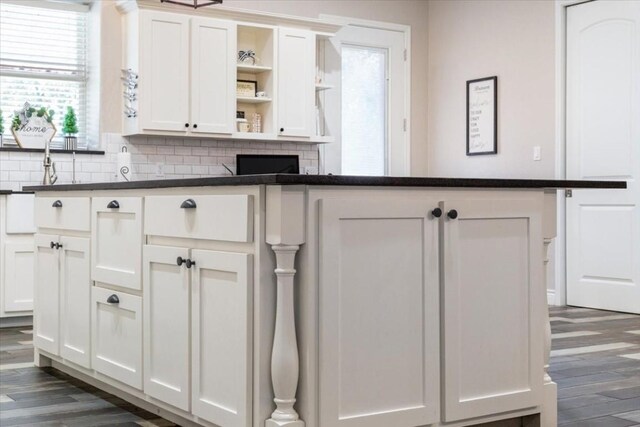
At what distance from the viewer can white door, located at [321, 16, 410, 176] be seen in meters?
7.05

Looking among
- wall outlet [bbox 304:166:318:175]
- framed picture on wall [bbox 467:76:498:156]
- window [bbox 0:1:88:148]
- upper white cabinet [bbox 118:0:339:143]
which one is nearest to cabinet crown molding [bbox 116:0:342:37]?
upper white cabinet [bbox 118:0:339:143]

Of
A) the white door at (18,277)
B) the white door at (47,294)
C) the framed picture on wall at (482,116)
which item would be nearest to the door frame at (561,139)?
the framed picture on wall at (482,116)

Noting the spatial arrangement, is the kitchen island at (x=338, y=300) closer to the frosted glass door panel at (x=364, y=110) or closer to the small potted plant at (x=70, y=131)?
the small potted plant at (x=70, y=131)

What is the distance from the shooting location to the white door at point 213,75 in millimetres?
6078

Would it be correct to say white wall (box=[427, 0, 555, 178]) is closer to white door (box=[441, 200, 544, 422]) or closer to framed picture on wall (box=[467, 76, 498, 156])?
framed picture on wall (box=[467, 76, 498, 156])

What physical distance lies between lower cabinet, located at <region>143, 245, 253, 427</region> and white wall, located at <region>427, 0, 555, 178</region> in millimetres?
4093

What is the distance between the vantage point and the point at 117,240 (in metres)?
3.23

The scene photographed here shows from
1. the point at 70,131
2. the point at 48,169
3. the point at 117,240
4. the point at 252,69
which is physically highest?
the point at 252,69

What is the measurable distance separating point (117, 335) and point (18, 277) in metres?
2.29

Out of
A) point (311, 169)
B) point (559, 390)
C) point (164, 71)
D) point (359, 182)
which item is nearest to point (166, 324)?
point (359, 182)

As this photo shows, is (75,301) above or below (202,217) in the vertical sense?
below

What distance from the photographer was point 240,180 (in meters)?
2.41

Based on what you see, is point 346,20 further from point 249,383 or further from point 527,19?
point 249,383

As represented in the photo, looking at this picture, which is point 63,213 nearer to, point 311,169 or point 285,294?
point 285,294
